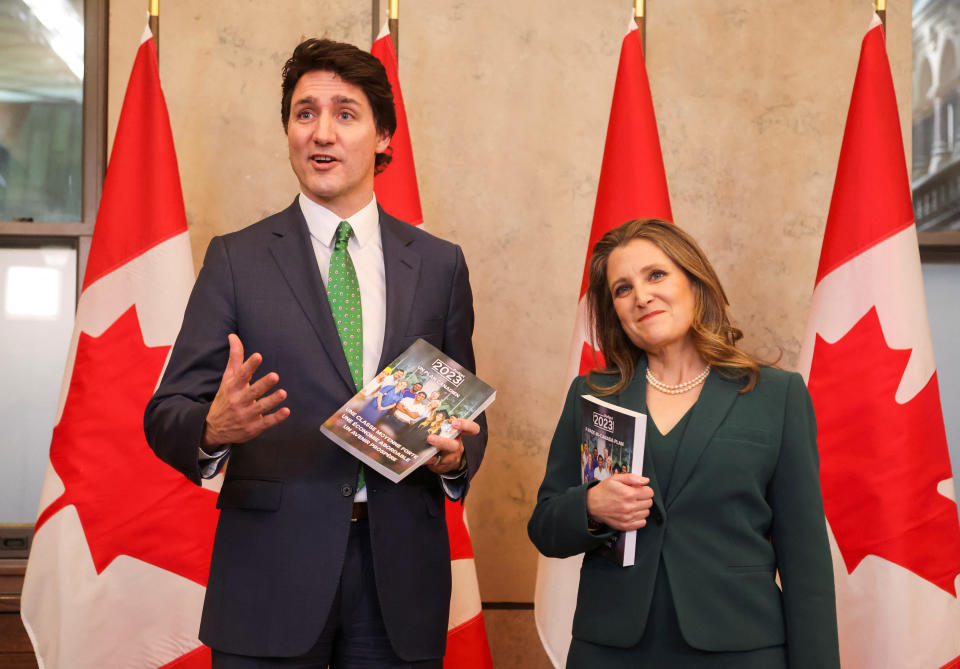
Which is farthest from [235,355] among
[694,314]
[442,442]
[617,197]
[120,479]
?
[617,197]

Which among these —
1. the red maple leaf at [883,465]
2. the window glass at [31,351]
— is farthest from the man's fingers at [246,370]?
the window glass at [31,351]

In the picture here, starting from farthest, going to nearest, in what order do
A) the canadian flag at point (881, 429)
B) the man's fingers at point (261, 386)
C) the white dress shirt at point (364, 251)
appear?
the canadian flag at point (881, 429) → the white dress shirt at point (364, 251) → the man's fingers at point (261, 386)

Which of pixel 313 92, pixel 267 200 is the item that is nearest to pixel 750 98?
pixel 267 200

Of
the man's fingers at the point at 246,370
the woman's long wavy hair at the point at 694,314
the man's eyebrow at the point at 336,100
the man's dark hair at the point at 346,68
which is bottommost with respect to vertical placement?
the man's fingers at the point at 246,370

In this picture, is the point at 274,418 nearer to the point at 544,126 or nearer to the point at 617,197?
the point at 617,197

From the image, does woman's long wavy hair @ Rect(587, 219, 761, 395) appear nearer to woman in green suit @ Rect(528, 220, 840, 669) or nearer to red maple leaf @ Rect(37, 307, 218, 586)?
woman in green suit @ Rect(528, 220, 840, 669)

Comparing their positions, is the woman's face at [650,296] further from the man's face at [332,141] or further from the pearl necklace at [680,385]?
the man's face at [332,141]

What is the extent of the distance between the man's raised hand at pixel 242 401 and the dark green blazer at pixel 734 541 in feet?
1.92

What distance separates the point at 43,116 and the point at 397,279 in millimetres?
2396

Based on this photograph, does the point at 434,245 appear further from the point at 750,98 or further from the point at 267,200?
the point at 750,98

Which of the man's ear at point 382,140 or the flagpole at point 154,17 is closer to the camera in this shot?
the man's ear at point 382,140

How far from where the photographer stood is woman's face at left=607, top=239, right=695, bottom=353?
5.69ft

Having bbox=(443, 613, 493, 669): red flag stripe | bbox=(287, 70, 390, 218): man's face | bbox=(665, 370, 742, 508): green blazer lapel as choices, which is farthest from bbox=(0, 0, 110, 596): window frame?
bbox=(665, 370, 742, 508): green blazer lapel

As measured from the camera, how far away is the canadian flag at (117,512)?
259 centimetres
